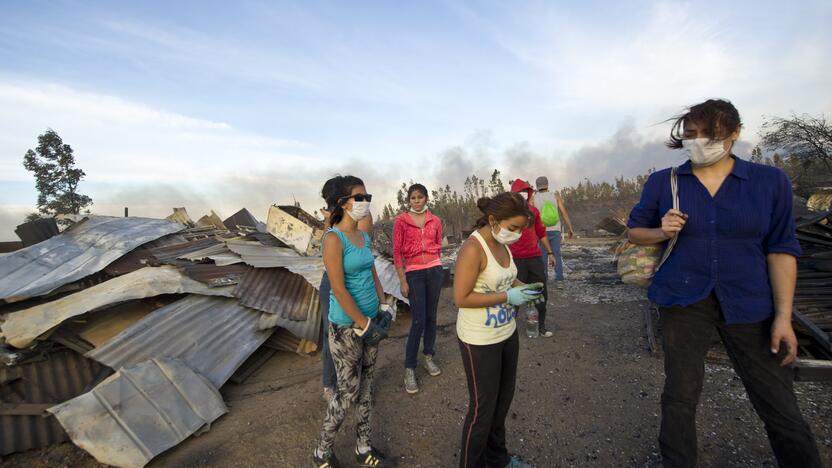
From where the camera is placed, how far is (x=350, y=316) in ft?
7.98

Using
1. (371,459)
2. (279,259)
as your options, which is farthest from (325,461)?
(279,259)

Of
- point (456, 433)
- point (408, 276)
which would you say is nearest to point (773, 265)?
point (456, 433)

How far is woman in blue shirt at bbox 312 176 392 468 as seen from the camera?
2449 mm

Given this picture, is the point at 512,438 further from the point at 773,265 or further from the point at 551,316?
the point at 551,316

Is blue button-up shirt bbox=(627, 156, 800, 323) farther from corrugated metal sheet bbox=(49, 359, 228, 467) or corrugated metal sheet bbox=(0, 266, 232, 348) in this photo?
corrugated metal sheet bbox=(0, 266, 232, 348)

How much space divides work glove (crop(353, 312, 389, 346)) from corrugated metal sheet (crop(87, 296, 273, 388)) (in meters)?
2.37

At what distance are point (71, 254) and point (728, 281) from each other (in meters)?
8.51

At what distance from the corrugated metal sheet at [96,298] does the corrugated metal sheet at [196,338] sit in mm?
217

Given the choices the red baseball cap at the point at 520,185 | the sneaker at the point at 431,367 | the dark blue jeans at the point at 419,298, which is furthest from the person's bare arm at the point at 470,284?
the red baseball cap at the point at 520,185

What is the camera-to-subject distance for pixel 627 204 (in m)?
20.4

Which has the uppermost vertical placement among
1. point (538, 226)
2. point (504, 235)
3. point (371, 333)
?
point (504, 235)

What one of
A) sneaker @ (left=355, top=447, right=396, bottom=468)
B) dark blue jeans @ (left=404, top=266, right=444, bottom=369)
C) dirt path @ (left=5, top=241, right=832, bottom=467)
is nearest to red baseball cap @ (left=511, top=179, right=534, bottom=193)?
dark blue jeans @ (left=404, top=266, right=444, bottom=369)

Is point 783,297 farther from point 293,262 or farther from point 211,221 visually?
point 211,221

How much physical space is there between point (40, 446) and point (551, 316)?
6.18 m
